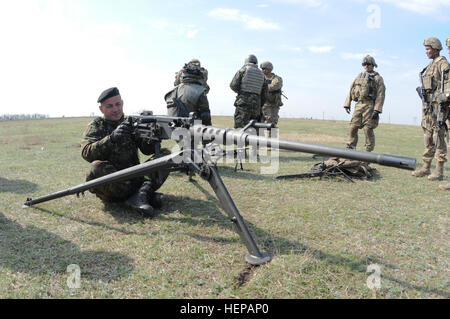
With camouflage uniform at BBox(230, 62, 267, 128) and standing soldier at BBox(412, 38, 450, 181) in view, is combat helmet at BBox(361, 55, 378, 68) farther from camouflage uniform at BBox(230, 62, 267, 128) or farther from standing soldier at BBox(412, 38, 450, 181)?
camouflage uniform at BBox(230, 62, 267, 128)

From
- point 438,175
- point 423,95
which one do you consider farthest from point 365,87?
point 438,175

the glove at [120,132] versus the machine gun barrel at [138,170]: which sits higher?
the glove at [120,132]

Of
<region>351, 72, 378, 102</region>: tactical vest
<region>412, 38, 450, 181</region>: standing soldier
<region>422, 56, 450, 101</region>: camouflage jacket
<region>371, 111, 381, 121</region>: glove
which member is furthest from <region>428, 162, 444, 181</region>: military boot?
<region>351, 72, 378, 102</region>: tactical vest

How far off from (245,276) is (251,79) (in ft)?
22.5

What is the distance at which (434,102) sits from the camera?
7551 mm

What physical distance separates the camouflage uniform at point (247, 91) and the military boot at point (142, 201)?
483 cm

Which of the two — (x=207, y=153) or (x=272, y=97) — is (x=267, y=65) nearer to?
(x=272, y=97)

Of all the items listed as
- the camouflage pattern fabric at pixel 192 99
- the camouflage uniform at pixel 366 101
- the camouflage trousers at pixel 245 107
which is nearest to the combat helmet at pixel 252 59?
the camouflage trousers at pixel 245 107

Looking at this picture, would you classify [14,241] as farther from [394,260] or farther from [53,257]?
[394,260]

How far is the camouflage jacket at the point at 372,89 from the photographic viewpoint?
28.3 ft

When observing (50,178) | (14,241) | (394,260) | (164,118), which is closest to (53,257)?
(14,241)

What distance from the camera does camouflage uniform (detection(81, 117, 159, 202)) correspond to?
485cm

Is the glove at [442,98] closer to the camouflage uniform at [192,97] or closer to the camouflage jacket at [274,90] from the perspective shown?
the camouflage uniform at [192,97]

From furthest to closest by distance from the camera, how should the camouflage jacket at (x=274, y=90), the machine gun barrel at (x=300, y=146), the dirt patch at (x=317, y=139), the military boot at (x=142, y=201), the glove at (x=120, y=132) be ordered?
the dirt patch at (x=317, y=139), the camouflage jacket at (x=274, y=90), the military boot at (x=142, y=201), the glove at (x=120, y=132), the machine gun barrel at (x=300, y=146)
